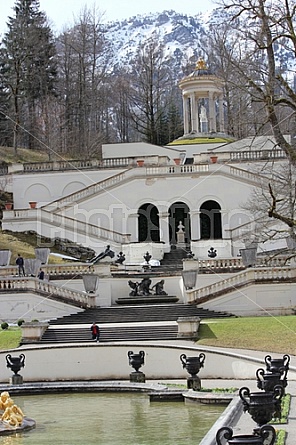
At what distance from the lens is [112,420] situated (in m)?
19.4

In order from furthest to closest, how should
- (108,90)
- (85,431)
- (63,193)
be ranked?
(108,90)
(63,193)
(85,431)

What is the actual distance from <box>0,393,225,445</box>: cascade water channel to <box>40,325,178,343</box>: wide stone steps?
7.13m

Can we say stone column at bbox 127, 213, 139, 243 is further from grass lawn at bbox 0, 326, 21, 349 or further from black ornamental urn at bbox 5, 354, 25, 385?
black ornamental urn at bbox 5, 354, 25, 385

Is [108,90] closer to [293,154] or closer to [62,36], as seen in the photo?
[62,36]

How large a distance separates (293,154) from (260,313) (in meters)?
10.1

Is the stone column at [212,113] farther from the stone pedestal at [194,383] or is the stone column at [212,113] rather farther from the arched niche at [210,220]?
the stone pedestal at [194,383]

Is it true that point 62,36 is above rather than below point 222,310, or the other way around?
above

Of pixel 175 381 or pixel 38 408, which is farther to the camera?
pixel 175 381

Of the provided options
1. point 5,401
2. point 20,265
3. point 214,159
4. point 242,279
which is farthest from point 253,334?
point 214,159

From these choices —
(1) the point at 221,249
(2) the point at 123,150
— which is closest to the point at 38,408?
(1) the point at 221,249

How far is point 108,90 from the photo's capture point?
9025cm

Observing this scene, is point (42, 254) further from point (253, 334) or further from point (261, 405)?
point (261, 405)

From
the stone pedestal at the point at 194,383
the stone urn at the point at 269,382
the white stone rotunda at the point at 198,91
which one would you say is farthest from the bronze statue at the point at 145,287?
the white stone rotunda at the point at 198,91

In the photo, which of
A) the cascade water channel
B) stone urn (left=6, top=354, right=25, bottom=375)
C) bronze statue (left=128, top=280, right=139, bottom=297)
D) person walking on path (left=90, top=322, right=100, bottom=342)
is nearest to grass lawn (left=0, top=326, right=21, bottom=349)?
person walking on path (left=90, top=322, right=100, bottom=342)
